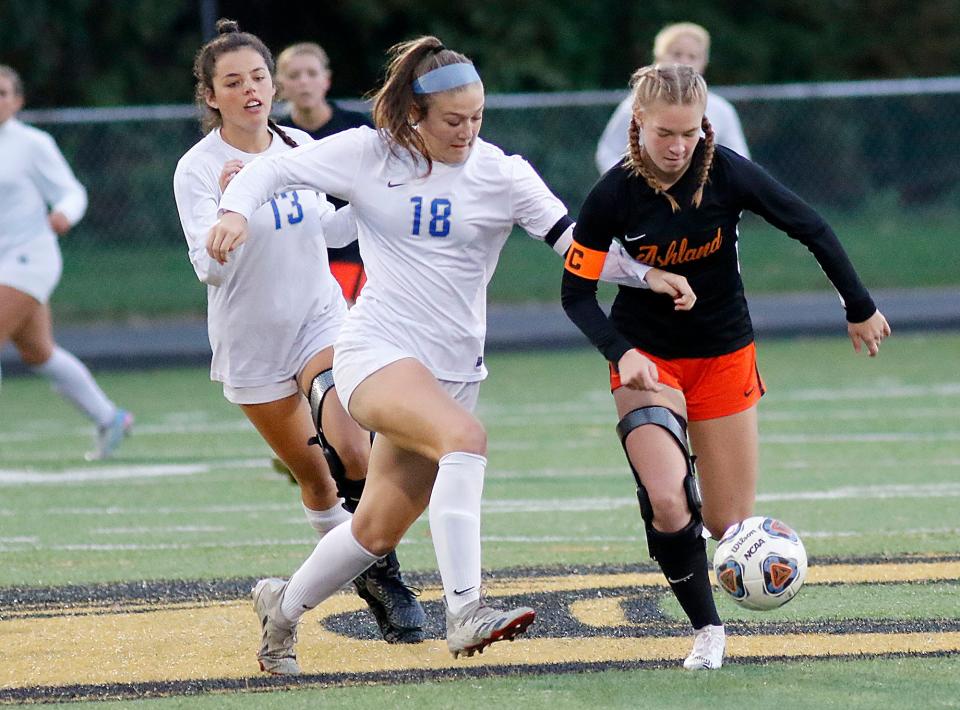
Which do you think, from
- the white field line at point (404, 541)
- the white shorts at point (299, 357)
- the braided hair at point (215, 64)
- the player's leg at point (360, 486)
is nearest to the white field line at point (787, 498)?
the white field line at point (404, 541)

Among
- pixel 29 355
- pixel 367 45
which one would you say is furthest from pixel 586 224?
pixel 367 45

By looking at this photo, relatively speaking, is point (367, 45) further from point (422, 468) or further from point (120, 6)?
point (422, 468)

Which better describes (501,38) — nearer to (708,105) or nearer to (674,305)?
(708,105)

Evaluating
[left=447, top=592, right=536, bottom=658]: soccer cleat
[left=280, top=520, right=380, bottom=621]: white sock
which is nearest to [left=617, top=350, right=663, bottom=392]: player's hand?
[left=447, top=592, right=536, bottom=658]: soccer cleat

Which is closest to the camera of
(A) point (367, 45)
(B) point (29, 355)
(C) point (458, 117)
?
(C) point (458, 117)

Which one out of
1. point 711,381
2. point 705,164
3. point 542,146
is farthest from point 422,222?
point 542,146

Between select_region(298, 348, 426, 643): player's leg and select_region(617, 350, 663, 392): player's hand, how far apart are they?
3.57 feet

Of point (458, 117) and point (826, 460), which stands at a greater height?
point (458, 117)

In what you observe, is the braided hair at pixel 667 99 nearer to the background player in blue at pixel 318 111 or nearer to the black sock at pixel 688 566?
the black sock at pixel 688 566

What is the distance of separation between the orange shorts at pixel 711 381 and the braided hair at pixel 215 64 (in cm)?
174

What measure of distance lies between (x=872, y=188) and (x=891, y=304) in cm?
291

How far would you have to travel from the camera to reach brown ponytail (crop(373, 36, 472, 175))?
514 centimetres

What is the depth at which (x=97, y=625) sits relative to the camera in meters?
6.02

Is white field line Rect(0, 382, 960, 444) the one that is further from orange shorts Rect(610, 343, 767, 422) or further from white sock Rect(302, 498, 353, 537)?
orange shorts Rect(610, 343, 767, 422)
